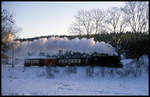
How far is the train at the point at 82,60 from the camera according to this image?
37.0 meters

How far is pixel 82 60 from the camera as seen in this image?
38.8 m

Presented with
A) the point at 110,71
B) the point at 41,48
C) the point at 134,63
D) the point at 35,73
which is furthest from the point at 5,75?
the point at 134,63

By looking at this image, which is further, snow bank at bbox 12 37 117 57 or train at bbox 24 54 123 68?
snow bank at bbox 12 37 117 57

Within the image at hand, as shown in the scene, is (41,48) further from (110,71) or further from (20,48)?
(110,71)

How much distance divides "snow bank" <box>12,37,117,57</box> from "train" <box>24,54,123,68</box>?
1607 millimetres

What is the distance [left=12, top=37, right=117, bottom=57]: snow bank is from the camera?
134 ft

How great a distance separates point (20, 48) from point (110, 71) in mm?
18006

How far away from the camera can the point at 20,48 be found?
4647 cm

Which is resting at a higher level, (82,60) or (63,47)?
(63,47)

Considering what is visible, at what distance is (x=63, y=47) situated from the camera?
1709 inches

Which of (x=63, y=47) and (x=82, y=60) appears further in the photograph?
(x=63, y=47)

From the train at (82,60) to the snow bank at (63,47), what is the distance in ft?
5.27

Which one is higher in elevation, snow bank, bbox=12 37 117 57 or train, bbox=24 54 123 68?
snow bank, bbox=12 37 117 57

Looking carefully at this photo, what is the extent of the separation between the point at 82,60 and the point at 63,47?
217 inches
